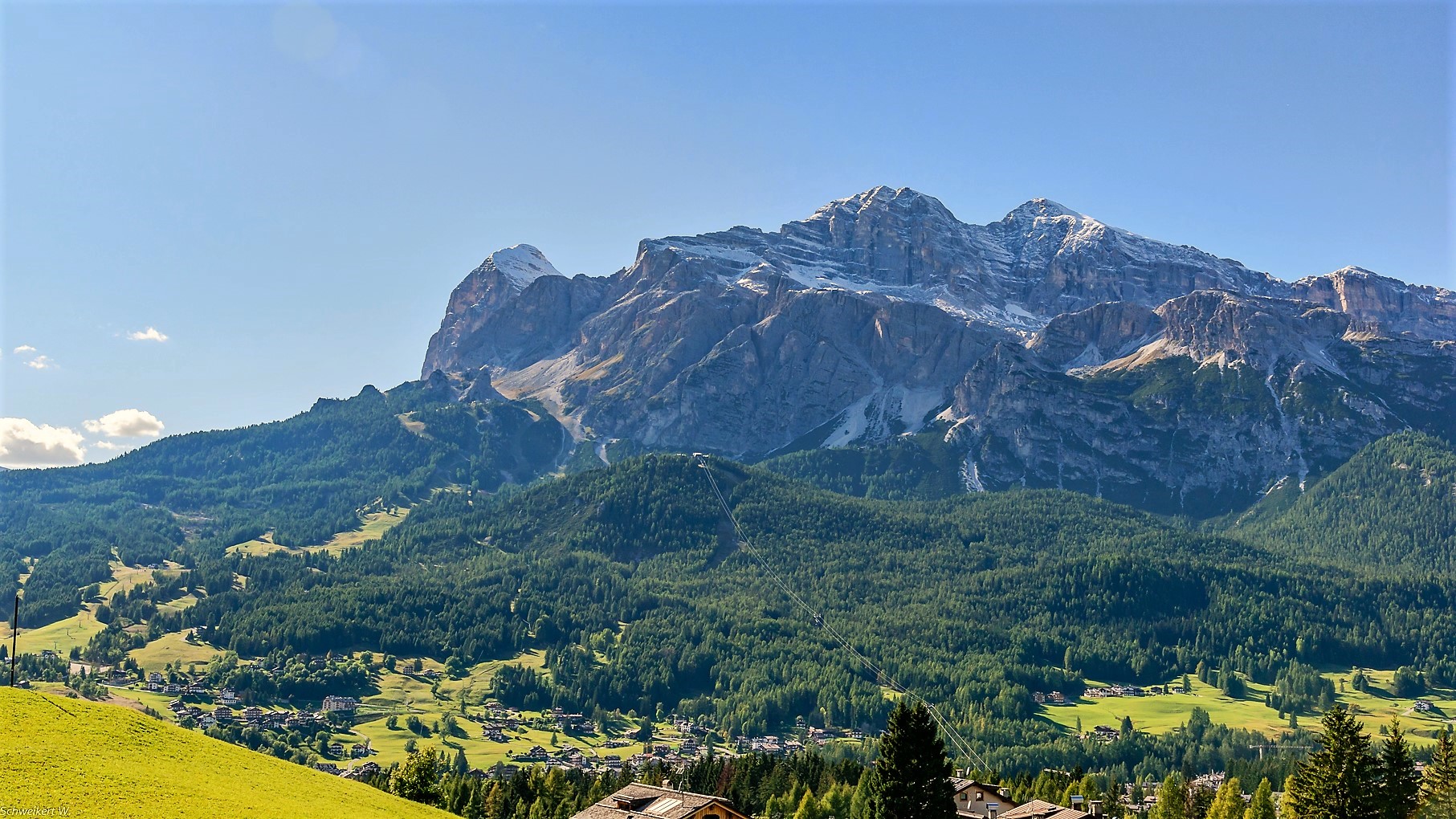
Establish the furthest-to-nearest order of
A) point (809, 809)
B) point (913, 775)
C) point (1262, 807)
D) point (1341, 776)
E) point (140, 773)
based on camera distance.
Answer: point (809, 809)
point (1262, 807)
point (1341, 776)
point (913, 775)
point (140, 773)

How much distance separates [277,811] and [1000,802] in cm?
7133

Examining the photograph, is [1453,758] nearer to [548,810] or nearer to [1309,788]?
[1309,788]

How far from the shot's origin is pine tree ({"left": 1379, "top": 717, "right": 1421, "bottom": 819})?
97625 mm

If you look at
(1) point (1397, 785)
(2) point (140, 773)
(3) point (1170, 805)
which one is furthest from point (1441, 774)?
(2) point (140, 773)

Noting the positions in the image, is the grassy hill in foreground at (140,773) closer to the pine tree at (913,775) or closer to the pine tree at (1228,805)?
the pine tree at (913,775)

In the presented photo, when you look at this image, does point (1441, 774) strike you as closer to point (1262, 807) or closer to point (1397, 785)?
point (1397, 785)

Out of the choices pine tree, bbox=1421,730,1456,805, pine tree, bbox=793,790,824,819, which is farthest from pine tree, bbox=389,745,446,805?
pine tree, bbox=1421,730,1456,805

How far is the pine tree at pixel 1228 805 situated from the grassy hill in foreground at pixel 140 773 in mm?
80581

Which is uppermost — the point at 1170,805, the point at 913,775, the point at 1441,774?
the point at 913,775

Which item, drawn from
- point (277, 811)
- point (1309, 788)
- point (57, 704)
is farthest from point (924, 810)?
point (57, 704)

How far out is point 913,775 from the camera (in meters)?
88.6

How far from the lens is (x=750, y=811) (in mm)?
153750

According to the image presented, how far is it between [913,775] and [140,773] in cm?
4834

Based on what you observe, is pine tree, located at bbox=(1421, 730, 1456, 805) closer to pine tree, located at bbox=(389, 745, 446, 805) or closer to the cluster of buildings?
the cluster of buildings
